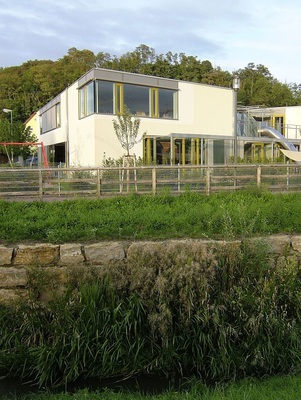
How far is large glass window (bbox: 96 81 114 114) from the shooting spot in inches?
880

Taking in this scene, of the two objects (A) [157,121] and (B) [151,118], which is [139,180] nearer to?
(B) [151,118]

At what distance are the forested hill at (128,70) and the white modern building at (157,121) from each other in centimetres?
2597

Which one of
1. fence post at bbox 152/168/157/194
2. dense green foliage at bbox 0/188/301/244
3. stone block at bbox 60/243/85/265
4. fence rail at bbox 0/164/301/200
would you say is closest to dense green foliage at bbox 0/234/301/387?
stone block at bbox 60/243/85/265

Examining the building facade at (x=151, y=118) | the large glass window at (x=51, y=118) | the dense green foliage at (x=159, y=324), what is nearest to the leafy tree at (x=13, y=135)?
the large glass window at (x=51, y=118)

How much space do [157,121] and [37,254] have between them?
1910 cm

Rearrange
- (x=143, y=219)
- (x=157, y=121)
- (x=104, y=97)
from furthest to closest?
(x=157, y=121) < (x=104, y=97) < (x=143, y=219)

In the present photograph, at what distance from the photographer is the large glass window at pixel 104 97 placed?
880 inches

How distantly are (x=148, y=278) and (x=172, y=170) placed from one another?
23.8 ft

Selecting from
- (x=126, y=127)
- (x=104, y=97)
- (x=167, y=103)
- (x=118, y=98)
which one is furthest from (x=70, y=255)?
(x=167, y=103)

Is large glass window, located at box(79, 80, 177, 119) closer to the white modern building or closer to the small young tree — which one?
the white modern building

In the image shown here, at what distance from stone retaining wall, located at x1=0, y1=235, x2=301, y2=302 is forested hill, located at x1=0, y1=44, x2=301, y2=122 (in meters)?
48.1

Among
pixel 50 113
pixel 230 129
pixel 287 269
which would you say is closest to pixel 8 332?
pixel 287 269

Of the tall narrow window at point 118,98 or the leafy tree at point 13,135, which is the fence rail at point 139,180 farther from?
the leafy tree at point 13,135

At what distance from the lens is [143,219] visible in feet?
26.1
